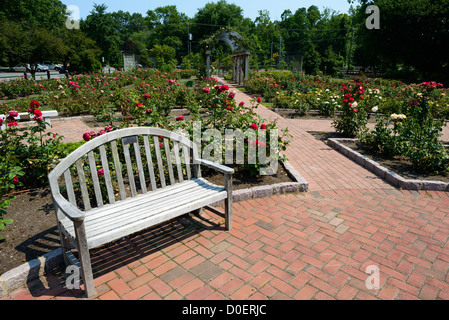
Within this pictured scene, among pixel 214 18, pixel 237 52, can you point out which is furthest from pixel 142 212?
pixel 214 18

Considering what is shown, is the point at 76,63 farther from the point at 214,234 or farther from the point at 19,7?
the point at 19,7

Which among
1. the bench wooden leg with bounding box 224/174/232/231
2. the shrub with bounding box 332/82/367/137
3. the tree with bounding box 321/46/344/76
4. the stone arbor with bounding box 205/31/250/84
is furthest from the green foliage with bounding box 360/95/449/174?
the tree with bounding box 321/46/344/76

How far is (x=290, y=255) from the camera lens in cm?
293

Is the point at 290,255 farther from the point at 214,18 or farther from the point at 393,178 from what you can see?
the point at 214,18

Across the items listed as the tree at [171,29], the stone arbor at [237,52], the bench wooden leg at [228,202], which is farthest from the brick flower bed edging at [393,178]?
the tree at [171,29]

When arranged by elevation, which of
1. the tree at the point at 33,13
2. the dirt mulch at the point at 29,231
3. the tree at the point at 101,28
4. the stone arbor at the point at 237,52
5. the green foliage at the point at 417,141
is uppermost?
the tree at the point at 33,13

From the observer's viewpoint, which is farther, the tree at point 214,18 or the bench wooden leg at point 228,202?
the tree at point 214,18

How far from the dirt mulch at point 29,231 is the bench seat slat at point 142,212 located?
0.57m

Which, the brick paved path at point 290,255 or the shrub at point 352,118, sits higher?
the shrub at point 352,118

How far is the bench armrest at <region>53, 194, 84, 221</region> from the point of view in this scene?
2117 mm

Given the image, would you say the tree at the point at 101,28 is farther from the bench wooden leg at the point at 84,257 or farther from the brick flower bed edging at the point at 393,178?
the bench wooden leg at the point at 84,257

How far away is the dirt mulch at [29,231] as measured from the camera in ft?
8.87

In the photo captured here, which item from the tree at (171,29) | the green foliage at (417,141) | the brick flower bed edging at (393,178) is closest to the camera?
the brick flower bed edging at (393,178)

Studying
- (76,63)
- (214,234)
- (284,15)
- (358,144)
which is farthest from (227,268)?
(284,15)
